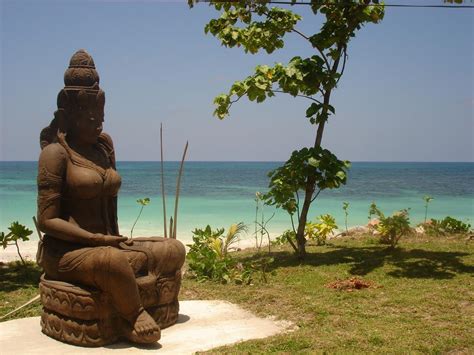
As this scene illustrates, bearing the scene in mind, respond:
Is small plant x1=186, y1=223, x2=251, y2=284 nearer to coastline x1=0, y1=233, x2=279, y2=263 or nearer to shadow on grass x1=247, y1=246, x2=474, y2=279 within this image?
shadow on grass x1=247, y1=246, x2=474, y2=279

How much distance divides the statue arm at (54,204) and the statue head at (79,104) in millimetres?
319

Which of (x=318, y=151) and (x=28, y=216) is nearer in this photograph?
(x=318, y=151)

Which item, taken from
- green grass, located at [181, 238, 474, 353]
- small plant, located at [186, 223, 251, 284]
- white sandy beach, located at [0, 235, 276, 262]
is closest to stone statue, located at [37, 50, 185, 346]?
green grass, located at [181, 238, 474, 353]

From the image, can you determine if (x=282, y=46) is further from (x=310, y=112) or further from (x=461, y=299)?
(x=461, y=299)

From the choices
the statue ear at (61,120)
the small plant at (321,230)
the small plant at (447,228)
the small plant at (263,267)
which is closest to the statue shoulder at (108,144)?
the statue ear at (61,120)

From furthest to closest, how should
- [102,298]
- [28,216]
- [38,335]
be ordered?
[28,216] < [38,335] < [102,298]

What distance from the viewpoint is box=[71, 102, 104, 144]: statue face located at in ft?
16.6

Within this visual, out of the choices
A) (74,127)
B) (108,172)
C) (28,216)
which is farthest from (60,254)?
(28,216)

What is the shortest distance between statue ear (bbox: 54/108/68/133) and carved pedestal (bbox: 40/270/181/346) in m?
1.44

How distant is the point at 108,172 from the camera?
5152 millimetres

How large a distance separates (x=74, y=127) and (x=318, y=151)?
4413 millimetres

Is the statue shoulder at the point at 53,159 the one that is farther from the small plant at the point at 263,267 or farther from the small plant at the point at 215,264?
the small plant at the point at 263,267

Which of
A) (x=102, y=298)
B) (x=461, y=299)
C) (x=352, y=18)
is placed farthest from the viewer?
(x=352, y=18)

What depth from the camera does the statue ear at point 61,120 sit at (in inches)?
199
